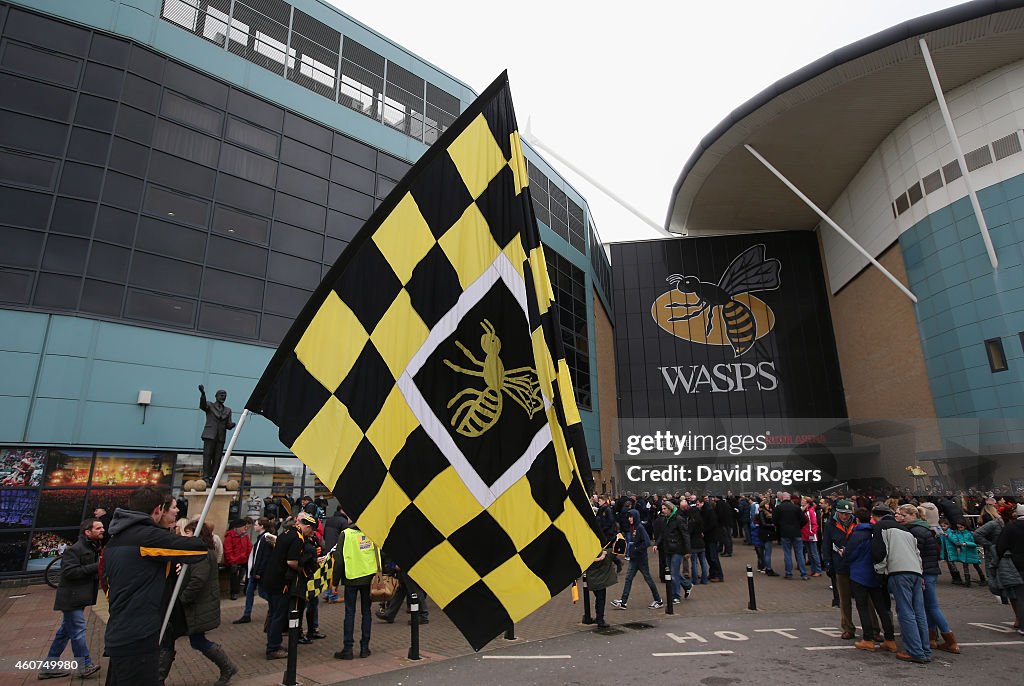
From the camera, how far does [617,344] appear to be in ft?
145

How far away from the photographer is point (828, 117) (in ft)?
101

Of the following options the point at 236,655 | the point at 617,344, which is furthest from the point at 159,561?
the point at 617,344

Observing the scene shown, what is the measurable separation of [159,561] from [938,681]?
24.7 feet

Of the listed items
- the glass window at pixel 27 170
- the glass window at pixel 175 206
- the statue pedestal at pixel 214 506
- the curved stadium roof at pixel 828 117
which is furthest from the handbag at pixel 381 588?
the curved stadium roof at pixel 828 117

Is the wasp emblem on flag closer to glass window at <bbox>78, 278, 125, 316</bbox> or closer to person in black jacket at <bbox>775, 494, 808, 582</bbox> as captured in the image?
person in black jacket at <bbox>775, 494, 808, 582</bbox>

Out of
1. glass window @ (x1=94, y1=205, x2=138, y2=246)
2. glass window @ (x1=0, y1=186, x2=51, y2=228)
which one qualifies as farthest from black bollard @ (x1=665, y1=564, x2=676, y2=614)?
glass window @ (x1=0, y1=186, x2=51, y2=228)

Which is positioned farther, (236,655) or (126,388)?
(126,388)

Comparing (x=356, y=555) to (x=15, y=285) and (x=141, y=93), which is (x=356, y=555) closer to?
(x=15, y=285)

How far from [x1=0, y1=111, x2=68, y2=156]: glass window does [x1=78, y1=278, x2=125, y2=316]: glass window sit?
2886 millimetres

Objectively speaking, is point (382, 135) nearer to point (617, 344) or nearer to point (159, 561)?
point (159, 561)

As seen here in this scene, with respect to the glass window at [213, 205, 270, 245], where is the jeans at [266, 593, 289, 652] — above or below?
below

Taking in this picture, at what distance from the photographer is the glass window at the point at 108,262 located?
50.8ft

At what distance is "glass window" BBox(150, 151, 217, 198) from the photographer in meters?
17.0

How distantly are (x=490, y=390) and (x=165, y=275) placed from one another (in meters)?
16.9
